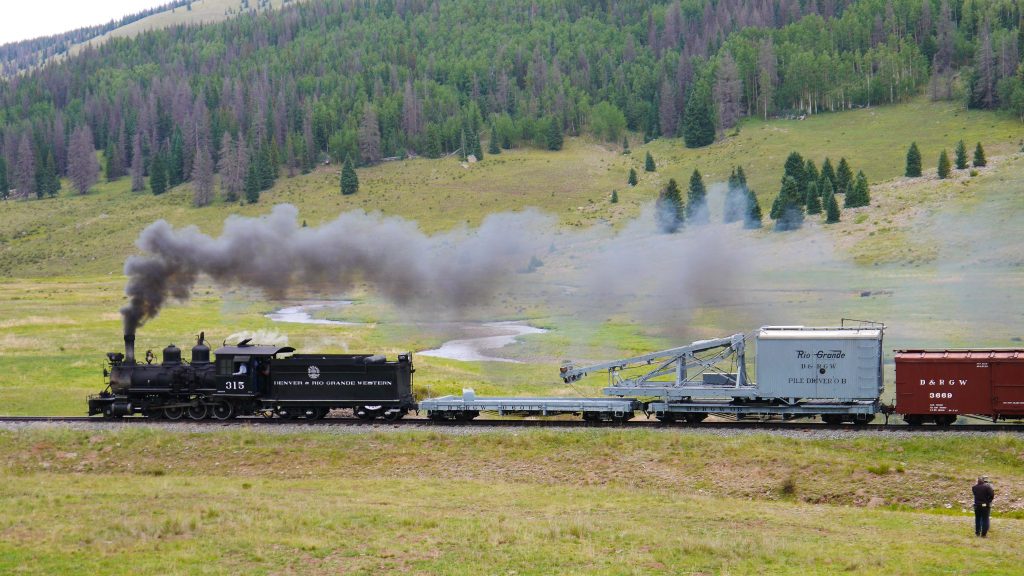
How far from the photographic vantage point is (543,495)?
33.2 metres

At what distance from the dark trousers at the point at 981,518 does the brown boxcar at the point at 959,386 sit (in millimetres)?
13567

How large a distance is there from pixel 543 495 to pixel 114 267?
139317mm

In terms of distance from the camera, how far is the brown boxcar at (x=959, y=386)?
127 feet

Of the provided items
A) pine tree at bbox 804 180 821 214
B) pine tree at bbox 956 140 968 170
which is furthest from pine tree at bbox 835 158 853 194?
pine tree at bbox 956 140 968 170

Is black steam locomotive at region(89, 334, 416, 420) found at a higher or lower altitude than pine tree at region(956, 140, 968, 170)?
lower

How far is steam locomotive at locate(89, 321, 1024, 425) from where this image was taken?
129 feet

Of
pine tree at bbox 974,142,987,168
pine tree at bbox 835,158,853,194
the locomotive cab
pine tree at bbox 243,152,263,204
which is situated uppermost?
pine tree at bbox 243,152,263,204

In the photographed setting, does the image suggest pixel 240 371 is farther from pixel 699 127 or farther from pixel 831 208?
pixel 699 127

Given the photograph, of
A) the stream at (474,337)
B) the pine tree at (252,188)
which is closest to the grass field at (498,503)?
the stream at (474,337)

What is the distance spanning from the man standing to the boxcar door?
13904mm

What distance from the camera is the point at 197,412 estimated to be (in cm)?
4566

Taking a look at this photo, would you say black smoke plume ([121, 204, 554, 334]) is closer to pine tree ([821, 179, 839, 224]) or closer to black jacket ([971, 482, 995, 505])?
black jacket ([971, 482, 995, 505])

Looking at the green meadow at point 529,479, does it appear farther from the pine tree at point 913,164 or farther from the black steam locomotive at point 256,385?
the pine tree at point 913,164

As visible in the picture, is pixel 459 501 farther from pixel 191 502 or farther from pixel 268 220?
pixel 268 220
